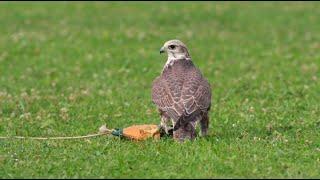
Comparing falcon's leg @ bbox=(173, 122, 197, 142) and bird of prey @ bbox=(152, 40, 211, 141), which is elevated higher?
bird of prey @ bbox=(152, 40, 211, 141)

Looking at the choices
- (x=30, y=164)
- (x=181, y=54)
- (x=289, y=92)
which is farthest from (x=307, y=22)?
(x=30, y=164)

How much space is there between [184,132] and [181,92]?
787 millimetres

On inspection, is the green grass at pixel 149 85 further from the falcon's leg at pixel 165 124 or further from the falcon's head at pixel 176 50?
the falcon's head at pixel 176 50

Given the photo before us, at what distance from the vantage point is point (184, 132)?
13.1m

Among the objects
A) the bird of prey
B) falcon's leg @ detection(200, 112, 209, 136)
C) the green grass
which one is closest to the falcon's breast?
the bird of prey

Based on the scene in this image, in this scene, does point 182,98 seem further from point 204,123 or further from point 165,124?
point 204,123

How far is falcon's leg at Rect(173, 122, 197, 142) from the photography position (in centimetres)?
1302

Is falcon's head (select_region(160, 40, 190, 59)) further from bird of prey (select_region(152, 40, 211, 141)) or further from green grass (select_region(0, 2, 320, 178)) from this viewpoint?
green grass (select_region(0, 2, 320, 178))

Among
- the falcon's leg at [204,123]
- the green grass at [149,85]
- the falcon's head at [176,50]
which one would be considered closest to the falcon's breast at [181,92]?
the falcon's leg at [204,123]

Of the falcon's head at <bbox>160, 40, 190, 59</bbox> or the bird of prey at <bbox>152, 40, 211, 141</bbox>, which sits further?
the falcon's head at <bbox>160, 40, 190, 59</bbox>

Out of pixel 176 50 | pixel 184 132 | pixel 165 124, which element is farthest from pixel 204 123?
pixel 176 50

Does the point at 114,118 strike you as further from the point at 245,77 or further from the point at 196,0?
the point at 196,0

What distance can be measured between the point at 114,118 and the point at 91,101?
6.20 ft

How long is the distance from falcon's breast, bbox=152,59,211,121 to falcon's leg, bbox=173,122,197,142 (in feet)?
0.57
